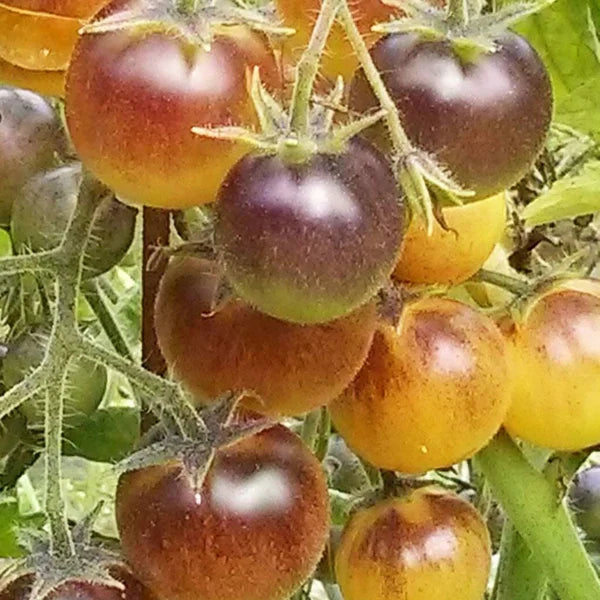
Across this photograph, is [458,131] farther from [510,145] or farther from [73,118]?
[73,118]

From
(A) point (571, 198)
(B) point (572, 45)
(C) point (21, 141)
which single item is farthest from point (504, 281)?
(C) point (21, 141)

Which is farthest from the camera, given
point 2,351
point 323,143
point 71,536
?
point 2,351

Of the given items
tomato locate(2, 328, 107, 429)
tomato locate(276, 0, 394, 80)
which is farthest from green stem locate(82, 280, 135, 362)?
tomato locate(276, 0, 394, 80)

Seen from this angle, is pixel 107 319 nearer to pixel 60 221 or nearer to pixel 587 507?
pixel 60 221

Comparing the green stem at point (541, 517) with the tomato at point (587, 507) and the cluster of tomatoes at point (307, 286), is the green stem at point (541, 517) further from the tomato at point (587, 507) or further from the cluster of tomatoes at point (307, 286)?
the tomato at point (587, 507)

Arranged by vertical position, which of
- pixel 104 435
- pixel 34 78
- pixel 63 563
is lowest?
pixel 104 435

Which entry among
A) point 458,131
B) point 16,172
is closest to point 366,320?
point 458,131
